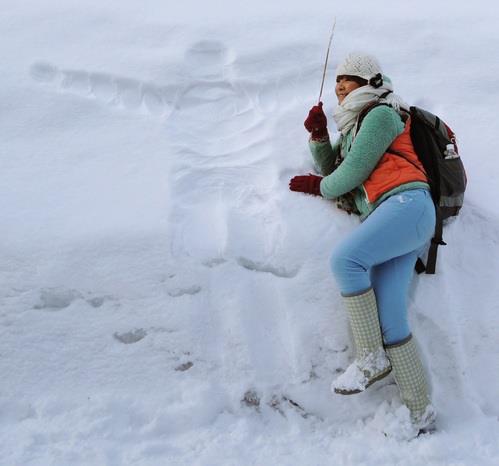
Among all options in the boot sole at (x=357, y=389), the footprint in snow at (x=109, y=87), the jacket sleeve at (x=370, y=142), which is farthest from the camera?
the footprint in snow at (x=109, y=87)

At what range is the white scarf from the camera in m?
3.25

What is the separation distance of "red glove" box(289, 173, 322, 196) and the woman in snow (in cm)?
7

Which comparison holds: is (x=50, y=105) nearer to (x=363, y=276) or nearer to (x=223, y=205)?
(x=223, y=205)

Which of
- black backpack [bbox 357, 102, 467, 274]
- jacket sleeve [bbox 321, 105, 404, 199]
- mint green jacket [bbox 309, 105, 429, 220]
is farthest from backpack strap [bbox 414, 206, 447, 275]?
jacket sleeve [bbox 321, 105, 404, 199]

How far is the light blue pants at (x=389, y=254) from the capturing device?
2.96m

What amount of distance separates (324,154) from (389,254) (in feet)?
2.90

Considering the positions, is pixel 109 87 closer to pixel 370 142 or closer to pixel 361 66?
pixel 361 66

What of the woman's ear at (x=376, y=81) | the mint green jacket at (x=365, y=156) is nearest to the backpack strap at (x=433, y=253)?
the mint green jacket at (x=365, y=156)

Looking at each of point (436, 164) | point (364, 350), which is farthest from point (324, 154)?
point (364, 350)

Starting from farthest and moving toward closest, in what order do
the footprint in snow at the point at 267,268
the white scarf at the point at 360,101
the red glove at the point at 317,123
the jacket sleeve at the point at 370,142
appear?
the red glove at the point at 317,123, the footprint in snow at the point at 267,268, the white scarf at the point at 360,101, the jacket sleeve at the point at 370,142

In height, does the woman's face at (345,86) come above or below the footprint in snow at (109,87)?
above

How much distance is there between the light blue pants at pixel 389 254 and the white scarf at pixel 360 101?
532mm

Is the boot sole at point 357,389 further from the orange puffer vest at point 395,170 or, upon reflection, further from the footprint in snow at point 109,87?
the footprint in snow at point 109,87

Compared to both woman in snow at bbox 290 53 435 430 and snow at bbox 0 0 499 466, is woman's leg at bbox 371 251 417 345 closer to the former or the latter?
woman in snow at bbox 290 53 435 430
